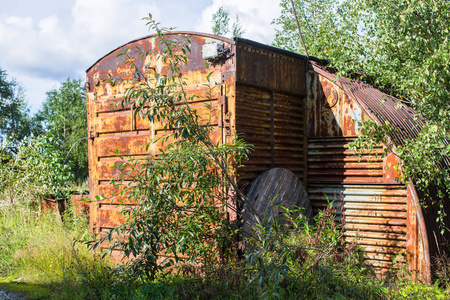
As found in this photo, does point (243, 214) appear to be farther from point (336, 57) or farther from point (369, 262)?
point (336, 57)

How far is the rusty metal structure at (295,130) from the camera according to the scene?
21.7 ft

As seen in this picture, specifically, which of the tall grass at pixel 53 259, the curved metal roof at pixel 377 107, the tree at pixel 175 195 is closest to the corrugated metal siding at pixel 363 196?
the curved metal roof at pixel 377 107

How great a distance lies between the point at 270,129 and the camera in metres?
7.26

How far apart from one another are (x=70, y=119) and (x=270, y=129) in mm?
30124

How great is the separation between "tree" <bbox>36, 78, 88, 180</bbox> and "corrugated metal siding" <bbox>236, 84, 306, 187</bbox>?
73.7ft

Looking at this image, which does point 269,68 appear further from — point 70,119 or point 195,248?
point 70,119

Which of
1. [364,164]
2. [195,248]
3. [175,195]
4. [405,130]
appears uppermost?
[405,130]

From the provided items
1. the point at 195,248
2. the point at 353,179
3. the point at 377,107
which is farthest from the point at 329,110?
the point at 195,248

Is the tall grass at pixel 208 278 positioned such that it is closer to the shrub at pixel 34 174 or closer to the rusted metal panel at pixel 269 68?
the rusted metal panel at pixel 269 68

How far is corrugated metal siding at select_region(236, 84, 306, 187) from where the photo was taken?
6766 mm

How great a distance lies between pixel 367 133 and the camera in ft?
18.8

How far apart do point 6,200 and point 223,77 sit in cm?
680

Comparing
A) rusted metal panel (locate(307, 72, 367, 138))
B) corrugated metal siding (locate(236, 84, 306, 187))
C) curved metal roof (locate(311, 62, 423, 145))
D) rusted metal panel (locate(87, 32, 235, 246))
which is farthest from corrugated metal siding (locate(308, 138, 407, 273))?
rusted metal panel (locate(87, 32, 235, 246))

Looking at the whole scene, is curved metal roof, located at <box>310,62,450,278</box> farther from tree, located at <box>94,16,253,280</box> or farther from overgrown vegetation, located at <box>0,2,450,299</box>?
tree, located at <box>94,16,253,280</box>
